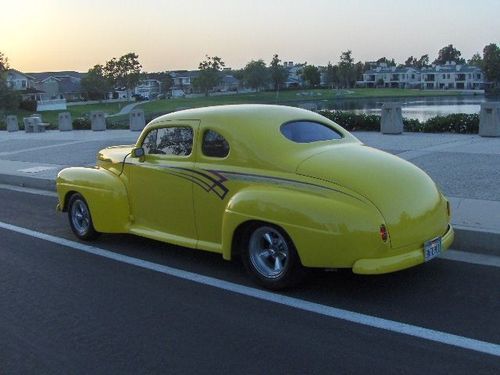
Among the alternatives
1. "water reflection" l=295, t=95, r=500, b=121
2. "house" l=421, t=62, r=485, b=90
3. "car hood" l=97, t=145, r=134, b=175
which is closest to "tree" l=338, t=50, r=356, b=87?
"house" l=421, t=62, r=485, b=90

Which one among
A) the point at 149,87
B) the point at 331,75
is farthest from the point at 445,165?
the point at 149,87

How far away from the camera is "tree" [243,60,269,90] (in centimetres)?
10475

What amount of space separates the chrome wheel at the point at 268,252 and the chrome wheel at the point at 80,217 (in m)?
2.86

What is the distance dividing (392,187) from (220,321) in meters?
1.86

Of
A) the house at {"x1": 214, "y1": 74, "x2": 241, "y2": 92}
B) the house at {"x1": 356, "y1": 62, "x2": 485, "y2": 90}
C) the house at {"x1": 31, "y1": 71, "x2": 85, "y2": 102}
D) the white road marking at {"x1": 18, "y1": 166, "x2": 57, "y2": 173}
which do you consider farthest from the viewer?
the house at {"x1": 214, "y1": 74, "x2": 241, "y2": 92}

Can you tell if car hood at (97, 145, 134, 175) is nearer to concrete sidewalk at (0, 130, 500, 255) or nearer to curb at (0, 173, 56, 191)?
concrete sidewalk at (0, 130, 500, 255)

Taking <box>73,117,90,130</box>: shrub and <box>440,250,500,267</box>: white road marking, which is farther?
<box>73,117,90,130</box>: shrub

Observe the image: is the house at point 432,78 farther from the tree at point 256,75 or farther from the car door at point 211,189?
the car door at point 211,189

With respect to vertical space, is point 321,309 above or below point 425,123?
below

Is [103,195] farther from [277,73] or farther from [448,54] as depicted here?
[448,54]

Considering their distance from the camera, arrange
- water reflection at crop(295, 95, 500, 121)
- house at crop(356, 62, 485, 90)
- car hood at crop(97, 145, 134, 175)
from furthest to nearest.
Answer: house at crop(356, 62, 485, 90)
water reflection at crop(295, 95, 500, 121)
car hood at crop(97, 145, 134, 175)

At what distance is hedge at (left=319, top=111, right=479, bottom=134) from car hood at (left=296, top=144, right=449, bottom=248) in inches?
488

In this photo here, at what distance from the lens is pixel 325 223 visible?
4.93 m

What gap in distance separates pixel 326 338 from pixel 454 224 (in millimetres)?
3096
